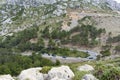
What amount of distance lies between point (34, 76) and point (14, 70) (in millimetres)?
68154

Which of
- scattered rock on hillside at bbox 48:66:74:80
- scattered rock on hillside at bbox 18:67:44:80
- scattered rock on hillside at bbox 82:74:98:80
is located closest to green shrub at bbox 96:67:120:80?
scattered rock on hillside at bbox 82:74:98:80

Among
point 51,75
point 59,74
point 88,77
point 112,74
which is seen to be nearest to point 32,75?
point 51,75

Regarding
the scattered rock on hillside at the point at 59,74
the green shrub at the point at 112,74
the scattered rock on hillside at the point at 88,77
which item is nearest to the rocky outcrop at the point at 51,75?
the scattered rock on hillside at the point at 59,74

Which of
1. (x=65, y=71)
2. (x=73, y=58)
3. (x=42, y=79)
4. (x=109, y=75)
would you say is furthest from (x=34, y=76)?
(x=73, y=58)

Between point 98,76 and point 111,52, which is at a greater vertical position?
point 98,76

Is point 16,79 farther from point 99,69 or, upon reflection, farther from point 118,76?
point 118,76

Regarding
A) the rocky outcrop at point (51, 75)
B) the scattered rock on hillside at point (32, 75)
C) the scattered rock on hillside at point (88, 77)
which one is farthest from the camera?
the scattered rock on hillside at point (32, 75)

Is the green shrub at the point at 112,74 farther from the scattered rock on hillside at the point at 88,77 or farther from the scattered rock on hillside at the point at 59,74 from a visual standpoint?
the scattered rock on hillside at the point at 59,74

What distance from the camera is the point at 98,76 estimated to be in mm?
44594

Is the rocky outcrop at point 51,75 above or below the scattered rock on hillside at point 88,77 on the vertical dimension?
below

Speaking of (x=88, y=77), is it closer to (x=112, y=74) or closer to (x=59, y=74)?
(x=112, y=74)

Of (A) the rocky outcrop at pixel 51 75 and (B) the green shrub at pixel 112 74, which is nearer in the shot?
(B) the green shrub at pixel 112 74

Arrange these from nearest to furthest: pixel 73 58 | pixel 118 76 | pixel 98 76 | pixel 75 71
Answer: pixel 118 76 < pixel 98 76 < pixel 75 71 < pixel 73 58

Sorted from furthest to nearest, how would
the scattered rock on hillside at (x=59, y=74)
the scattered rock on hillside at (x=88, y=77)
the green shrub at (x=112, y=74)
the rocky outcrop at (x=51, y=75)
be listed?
1. the rocky outcrop at (x=51, y=75)
2. the scattered rock on hillside at (x=59, y=74)
3. the scattered rock on hillside at (x=88, y=77)
4. the green shrub at (x=112, y=74)
